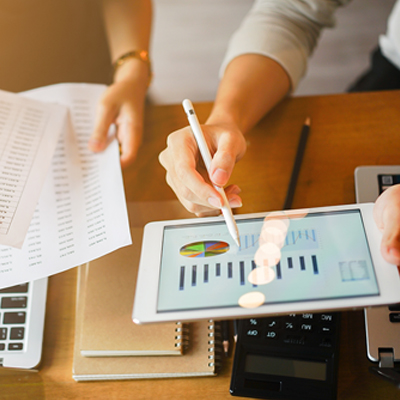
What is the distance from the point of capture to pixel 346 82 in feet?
3.59

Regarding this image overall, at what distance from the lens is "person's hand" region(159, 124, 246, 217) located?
0.31 meters

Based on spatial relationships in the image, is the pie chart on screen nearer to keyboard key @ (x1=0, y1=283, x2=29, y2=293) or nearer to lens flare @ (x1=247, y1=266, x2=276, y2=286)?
lens flare @ (x1=247, y1=266, x2=276, y2=286)

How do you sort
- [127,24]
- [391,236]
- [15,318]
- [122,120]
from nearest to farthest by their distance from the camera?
[391,236] < [15,318] < [122,120] < [127,24]

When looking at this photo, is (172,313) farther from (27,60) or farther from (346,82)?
(346,82)

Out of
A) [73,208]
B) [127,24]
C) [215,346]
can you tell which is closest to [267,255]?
[215,346]

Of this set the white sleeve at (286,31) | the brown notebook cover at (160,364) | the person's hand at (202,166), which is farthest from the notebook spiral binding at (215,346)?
the white sleeve at (286,31)

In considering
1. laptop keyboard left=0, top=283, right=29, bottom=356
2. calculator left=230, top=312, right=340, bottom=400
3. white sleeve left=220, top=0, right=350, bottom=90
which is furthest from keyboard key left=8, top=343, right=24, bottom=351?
white sleeve left=220, top=0, right=350, bottom=90

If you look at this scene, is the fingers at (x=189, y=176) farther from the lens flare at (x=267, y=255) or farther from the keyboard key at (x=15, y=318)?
the keyboard key at (x=15, y=318)

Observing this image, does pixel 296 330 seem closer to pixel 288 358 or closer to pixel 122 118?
pixel 288 358

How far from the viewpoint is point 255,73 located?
0.47 m

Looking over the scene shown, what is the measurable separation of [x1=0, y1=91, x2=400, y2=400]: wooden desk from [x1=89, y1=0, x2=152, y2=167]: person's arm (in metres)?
0.03

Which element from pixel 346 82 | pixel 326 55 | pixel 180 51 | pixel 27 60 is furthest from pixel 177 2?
pixel 27 60

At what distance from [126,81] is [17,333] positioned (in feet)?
1.14

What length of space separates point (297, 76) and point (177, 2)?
1025 millimetres
